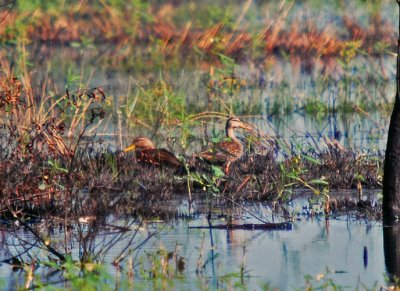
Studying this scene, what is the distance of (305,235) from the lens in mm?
9102

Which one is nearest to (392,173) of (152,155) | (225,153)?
(225,153)

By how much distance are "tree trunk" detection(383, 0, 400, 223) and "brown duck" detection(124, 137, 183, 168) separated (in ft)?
9.39

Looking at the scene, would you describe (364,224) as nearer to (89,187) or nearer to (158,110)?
(89,187)

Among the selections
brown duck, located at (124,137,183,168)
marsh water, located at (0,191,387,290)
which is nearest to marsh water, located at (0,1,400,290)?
marsh water, located at (0,191,387,290)

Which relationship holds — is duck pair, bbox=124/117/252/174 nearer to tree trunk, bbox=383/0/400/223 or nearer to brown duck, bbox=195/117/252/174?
brown duck, bbox=195/117/252/174

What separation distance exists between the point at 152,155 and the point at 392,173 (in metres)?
3.39

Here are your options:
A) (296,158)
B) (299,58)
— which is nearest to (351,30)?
(299,58)

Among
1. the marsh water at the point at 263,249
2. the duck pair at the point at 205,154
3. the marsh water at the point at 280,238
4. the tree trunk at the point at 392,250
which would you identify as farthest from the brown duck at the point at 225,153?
the tree trunk at the point at 392,250

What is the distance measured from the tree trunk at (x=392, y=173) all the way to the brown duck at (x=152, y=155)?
2862mm

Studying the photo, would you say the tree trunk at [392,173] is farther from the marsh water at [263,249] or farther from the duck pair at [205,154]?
the duck pair at [205,154]

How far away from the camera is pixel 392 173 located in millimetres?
9344

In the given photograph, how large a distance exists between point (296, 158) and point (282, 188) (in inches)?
26.8

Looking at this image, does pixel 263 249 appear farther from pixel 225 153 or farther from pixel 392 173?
pixel 225 153

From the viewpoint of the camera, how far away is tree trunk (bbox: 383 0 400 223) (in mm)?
9258
